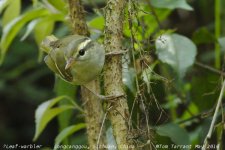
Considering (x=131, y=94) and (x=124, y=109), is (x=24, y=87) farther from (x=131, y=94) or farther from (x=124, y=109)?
(x=124, y=109)

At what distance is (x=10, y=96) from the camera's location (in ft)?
13.5

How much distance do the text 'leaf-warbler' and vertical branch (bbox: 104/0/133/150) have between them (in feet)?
0.26

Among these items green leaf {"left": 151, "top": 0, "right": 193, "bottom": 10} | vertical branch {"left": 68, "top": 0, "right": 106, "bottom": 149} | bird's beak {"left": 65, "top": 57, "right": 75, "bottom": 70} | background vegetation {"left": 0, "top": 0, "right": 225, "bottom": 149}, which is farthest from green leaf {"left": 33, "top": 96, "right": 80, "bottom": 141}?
green leaf {"left": 151, "top": 0, "right": 193, "bottom": 10}

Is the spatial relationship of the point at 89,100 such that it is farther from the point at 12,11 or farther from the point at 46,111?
the point at 12,11

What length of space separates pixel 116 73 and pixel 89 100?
0.33 m

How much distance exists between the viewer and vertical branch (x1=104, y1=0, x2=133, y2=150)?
1.44 meters

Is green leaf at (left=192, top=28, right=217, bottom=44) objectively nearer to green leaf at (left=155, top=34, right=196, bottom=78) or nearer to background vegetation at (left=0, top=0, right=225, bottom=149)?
background vegetation at (left=0, top=0, right=225, bottom=149)

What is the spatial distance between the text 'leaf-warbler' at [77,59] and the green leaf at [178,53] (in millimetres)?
240

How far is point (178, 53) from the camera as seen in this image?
5.89ft

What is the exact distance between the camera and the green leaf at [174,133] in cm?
171

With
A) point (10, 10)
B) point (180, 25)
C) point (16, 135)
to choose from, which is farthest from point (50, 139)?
point (10, 10)

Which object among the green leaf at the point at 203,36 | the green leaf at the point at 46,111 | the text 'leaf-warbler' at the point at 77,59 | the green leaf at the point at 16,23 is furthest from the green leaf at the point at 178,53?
the green leaf at the point at 16,23

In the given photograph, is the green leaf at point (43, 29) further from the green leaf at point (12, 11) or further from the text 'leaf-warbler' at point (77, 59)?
the text 'leaf-warbler' at point (77, 59)

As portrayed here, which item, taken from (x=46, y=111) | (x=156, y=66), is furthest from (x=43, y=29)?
(x=156, y=66)
